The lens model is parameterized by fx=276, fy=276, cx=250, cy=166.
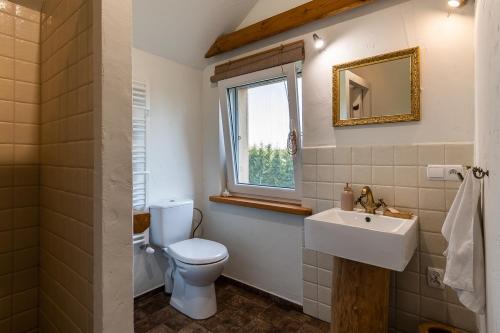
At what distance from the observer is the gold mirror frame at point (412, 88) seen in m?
1.66

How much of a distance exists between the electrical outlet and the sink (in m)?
0.18

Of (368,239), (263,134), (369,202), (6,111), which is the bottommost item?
(368,239)

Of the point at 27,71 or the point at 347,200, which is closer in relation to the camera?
the point at 27,71

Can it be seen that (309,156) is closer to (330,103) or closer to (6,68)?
(330,103)


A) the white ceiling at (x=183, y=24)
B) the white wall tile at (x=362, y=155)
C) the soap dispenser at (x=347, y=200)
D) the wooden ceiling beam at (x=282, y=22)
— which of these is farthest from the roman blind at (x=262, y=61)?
the soap dispenser at (x=347, y=200)

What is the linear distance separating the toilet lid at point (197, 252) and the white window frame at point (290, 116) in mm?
619

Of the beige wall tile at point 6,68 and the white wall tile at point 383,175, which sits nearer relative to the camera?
the beige wall tile at point 6,68

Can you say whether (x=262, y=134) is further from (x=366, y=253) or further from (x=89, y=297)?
(x=89, y=297)

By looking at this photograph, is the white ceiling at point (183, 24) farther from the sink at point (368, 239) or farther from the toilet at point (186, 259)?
the sink at point (368, 239)

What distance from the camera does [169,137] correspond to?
2508 millimetres

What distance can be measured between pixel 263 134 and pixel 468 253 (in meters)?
1.79

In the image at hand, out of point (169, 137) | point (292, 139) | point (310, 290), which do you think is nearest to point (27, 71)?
point (169, 137)

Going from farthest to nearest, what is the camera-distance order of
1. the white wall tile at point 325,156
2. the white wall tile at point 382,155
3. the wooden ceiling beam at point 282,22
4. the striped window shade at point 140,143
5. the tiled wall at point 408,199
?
the striped window shade at point 140,143 → the white wall tile at point 325,156 → the wooden ceiling beam at point 282,22 → the white wall tile at point 382,155 → the tiled wall at point 408,199

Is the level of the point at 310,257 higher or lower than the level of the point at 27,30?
lower
